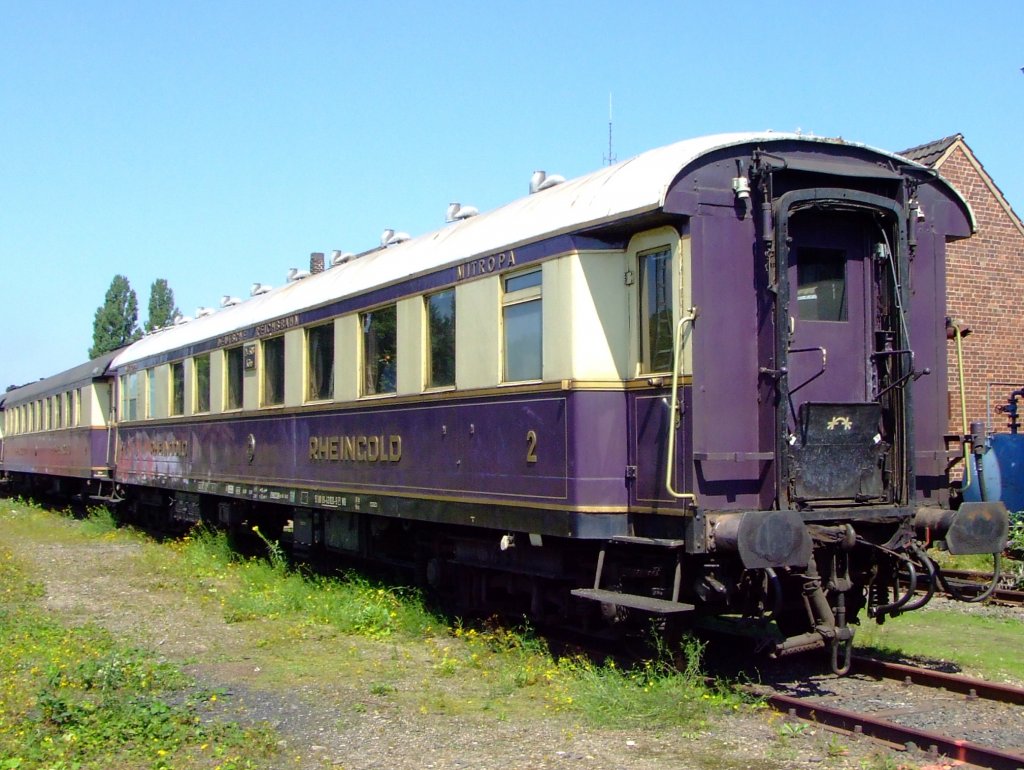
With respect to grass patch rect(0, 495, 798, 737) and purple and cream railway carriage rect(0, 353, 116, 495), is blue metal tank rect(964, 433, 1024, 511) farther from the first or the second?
purple and cream railway carriage rect(0, 353, 116, 495)

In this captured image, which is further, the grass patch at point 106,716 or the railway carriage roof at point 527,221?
the railway carriage roof at point 527,221

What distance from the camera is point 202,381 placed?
15.5 m

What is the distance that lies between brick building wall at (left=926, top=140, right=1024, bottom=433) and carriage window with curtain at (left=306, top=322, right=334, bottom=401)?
9.11 meters

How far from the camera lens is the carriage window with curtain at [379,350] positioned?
33.5ft

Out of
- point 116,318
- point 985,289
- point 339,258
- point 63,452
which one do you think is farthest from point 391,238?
point 116,318

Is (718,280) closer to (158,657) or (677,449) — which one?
(677,449)

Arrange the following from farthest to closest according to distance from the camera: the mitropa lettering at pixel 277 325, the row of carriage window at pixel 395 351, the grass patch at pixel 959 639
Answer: the mitropa lettering at pixel 277 325
the grass patch at pixel 959 639
the row of carriage window at pixel 395 351

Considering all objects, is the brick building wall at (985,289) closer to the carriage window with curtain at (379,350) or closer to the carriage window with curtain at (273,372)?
the carriage window with curtain at (379,350)

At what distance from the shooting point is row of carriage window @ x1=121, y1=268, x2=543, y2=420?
8.25 m

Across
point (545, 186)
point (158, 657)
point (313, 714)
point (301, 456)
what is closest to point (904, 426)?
point (545, 186)

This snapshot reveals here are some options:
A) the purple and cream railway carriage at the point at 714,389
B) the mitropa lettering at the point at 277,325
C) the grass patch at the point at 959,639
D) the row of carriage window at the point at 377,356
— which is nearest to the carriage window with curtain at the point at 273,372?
the row of carriage window at the point at 377,356

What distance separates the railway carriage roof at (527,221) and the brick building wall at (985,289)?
889 centimetres

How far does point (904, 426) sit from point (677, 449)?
1.64 meters

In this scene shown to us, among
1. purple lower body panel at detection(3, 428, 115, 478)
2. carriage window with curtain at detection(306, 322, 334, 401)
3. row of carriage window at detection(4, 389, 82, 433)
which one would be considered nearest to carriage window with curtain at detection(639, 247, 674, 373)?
carriage window with curtain at detection(306, 322, 334, 401)
